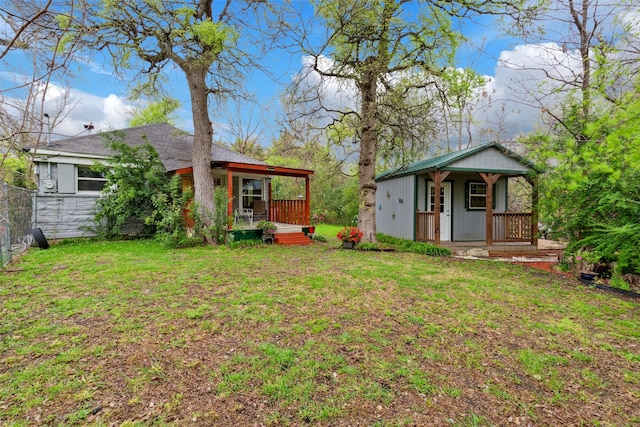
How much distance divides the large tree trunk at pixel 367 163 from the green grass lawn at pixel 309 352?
172 inches

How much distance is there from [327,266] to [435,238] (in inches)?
178

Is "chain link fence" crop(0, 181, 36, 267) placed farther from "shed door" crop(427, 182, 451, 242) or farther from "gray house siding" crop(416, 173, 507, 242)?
"shed door" crop(427, 182, 451, 242)

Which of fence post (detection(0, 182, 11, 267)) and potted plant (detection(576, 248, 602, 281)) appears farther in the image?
potted plant (detection(576, 248, 602, 281))

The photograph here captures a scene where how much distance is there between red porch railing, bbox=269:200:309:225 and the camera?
11.9 m

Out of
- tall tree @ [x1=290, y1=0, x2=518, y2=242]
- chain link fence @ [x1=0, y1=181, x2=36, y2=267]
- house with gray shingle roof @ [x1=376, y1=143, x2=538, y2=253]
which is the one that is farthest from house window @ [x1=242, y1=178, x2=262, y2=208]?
chain link fence @ [x1=0, y1=181, x2=36, y2=267]

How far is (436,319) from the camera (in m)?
3.86

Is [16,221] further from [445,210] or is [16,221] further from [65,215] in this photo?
[445,210]

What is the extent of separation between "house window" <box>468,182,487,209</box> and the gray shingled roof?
841cm

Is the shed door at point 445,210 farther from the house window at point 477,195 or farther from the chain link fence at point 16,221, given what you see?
the chain link fence at point 16,221

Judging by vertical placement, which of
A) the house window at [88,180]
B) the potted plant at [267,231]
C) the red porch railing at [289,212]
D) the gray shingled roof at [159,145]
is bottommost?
the potted plant at [267,231]

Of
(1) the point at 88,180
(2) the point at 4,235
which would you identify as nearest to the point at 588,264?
(2) the point at 4,235

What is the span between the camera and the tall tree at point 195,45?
8.24m

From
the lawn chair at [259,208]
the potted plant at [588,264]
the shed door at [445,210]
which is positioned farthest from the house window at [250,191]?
the potted plant at [588,264]

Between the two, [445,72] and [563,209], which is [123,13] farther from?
[563,209]
